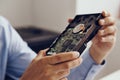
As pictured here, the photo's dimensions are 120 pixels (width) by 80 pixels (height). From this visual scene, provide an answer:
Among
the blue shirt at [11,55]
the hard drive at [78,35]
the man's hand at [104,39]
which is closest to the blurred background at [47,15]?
the blue shirt at [11,55]

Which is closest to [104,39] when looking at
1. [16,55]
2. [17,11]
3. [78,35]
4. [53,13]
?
[78,35]

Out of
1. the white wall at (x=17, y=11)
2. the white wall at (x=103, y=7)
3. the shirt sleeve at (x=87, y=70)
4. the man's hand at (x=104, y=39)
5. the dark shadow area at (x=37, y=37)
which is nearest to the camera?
the man's hand at (x=104, y=39)

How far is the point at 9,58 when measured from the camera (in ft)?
3.34

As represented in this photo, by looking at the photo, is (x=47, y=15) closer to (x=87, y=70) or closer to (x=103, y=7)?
(x=103, y=7)

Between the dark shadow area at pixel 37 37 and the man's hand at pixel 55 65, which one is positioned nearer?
the man's hand at pixel 55 65

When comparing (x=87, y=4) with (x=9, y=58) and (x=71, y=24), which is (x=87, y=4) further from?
(x=71, y=24)

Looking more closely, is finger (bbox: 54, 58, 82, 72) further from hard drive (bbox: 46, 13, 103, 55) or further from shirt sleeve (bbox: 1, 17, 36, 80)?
shirt sleeve (bbox: 1, 17, 36, 80)

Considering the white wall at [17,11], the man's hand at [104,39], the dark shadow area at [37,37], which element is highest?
the man's hand at [104,39]

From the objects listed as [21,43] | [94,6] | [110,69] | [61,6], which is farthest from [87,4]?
[21,43]

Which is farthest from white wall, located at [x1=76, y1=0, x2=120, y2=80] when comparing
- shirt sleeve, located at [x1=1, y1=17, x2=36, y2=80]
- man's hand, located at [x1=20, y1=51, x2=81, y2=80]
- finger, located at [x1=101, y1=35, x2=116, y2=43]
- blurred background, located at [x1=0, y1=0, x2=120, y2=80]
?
man's hand, located at [x1=20, y1=51, x2=81, y2=80]

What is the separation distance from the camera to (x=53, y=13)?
1729mm

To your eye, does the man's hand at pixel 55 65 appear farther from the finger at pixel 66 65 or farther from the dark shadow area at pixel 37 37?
the dark shadow area at pixel 37 37

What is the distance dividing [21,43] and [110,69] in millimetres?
666

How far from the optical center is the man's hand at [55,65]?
1.74 feet
